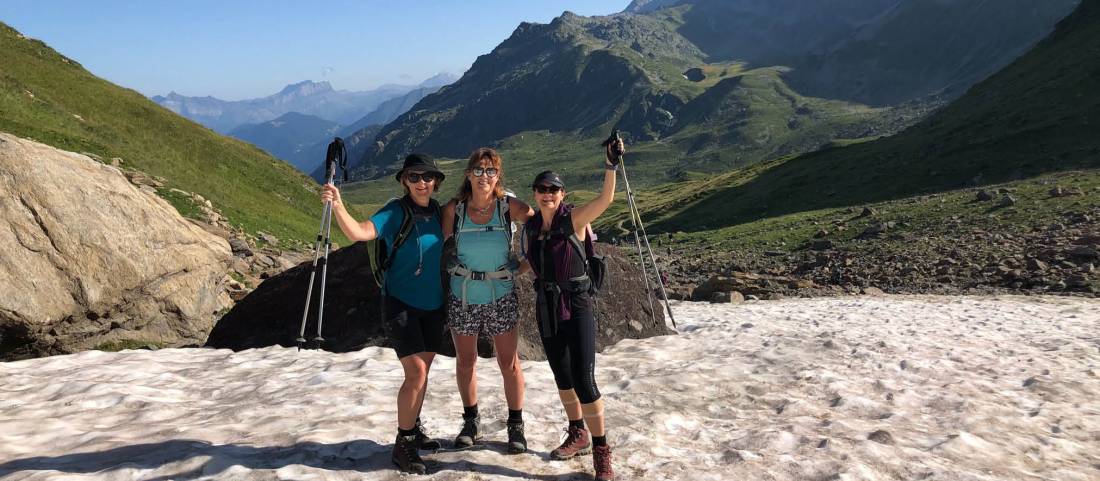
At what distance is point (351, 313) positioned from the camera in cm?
1440

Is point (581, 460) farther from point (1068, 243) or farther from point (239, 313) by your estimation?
point (1068, 243)

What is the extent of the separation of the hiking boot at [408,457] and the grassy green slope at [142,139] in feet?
119

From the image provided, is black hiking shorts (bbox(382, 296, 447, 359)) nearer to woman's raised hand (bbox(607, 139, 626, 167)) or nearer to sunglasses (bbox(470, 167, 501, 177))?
sunglasses (bbox(470, 167, 501, 177))

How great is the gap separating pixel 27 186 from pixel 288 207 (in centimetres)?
3918

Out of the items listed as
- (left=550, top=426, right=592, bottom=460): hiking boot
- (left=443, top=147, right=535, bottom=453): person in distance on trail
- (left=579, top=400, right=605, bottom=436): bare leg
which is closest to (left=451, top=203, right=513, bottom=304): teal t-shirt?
(left=443, top=147, right=535, bottom=453): person in distance on trail

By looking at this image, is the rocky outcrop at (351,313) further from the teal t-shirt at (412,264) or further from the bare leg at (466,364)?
the teal t-shirt at (412,264)

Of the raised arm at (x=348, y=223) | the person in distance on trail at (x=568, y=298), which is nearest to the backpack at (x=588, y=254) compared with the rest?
the person in distance on trail at (x=568, y=298)

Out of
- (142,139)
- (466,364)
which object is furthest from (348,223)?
(142,139)

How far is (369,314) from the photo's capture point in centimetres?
1427

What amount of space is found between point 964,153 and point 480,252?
70.9 m

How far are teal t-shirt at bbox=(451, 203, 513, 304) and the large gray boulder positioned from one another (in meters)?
11.7

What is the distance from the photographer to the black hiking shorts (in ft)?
22.4

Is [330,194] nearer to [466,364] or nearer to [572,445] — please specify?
[466,364]

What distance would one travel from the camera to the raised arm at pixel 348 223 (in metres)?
6.44
